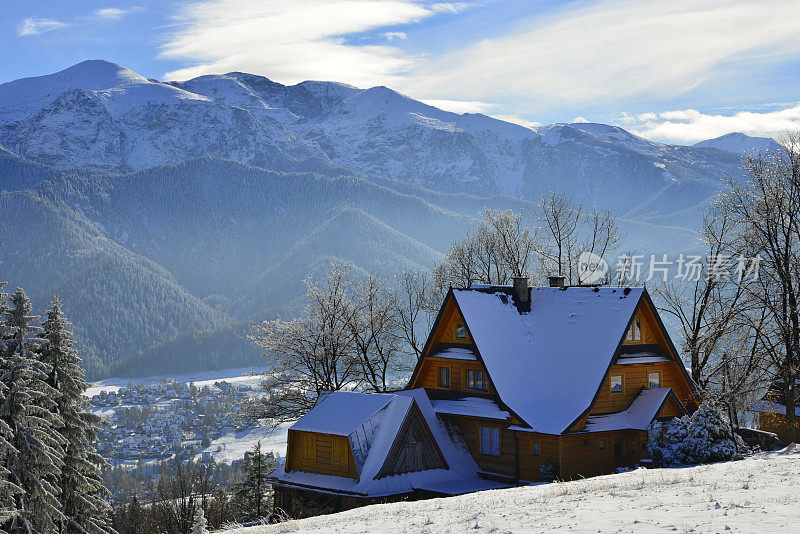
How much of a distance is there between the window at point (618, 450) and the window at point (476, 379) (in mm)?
6984

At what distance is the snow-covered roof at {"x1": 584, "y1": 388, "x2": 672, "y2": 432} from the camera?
122ft

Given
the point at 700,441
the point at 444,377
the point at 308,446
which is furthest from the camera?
the point at 444,377

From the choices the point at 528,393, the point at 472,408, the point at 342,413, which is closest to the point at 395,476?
the point at 342,413

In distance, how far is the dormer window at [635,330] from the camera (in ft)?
131

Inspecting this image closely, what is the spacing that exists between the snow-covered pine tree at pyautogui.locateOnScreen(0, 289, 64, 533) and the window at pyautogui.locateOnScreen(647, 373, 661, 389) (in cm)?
2762

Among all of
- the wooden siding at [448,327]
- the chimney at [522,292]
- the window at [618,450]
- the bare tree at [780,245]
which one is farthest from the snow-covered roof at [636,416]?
the wooden siding at [448,327]

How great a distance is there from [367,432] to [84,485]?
13461 millimetres

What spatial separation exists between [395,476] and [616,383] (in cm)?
1189

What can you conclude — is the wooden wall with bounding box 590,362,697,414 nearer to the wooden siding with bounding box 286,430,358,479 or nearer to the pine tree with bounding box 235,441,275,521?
the wooden siding with bounding box 286,430,358,479

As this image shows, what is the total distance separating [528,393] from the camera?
3866cm

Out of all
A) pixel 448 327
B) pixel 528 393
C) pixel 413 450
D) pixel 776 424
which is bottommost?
pixel 776 424

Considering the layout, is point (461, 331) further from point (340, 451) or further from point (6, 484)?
point (6, 484)

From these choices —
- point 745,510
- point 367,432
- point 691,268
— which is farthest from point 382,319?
A: point 745,510

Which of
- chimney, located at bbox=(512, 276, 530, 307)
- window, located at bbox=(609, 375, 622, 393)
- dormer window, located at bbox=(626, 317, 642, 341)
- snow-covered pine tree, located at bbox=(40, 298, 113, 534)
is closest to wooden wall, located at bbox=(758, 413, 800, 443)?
dormer window, located at bbox=(626, 317, 642, 341)
